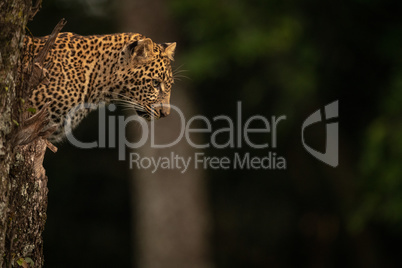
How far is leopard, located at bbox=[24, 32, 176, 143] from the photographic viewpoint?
452 centimetres

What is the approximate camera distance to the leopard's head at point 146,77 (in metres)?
4.43

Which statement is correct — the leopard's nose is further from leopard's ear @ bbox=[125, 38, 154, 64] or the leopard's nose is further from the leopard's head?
leopard's ear @ bbox=[125, 38, 154, 64]

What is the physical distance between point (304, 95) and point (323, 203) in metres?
6.12

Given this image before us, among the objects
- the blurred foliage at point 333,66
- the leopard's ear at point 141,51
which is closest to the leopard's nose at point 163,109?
the leopard's ear at point 141,51

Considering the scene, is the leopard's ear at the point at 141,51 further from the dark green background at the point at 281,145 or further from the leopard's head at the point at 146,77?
the dark green background at the point at 281,145

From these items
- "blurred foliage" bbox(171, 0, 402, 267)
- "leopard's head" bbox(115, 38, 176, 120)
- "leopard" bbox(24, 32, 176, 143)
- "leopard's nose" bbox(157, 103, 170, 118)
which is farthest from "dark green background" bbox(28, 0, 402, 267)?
"leopard's nose" bbox(157, 103, 170, 118)

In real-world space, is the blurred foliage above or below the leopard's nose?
above

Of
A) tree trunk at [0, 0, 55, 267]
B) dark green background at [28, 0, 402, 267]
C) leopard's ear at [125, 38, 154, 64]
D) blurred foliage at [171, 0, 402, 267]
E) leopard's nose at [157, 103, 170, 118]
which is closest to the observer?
tree trunk at [0, 0, 55, 267]

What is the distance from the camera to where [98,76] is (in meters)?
4.91

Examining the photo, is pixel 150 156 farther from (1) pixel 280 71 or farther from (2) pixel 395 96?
(2) pixel 395 96

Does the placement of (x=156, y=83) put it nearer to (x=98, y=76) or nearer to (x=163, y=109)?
(x=163, y=109)

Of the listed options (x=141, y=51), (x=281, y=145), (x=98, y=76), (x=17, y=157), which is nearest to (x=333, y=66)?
(x=281, y=145)

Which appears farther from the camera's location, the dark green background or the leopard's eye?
the dark green background

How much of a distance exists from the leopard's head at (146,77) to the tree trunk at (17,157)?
1.92 feet
